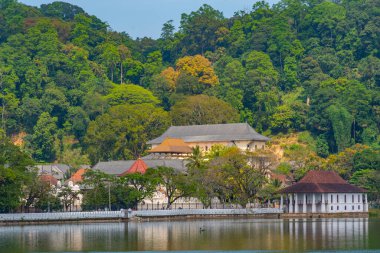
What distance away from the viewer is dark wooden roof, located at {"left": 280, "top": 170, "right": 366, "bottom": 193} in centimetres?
10288

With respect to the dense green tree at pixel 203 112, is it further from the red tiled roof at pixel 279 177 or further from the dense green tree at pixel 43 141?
the red tiled roof at pixel 279 177

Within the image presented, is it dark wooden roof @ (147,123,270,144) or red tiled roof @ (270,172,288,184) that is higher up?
dark wooden roof @ (147,123,270,144)

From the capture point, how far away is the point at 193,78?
15562 cm

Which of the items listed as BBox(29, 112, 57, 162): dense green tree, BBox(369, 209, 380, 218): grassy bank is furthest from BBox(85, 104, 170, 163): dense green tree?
BBox(369, 209, 380, 218): grassy bank

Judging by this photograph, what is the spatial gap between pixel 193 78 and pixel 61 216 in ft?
215

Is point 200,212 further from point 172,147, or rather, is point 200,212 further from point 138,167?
point 172,147

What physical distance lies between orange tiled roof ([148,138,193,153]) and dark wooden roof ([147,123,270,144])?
7.06 feet

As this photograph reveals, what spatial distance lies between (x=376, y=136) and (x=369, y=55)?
27909 millimetres

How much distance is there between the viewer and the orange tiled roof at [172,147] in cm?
12825

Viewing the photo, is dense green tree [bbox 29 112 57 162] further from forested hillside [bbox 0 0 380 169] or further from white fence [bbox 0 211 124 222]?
white fence [bbox 0 211 124 222]

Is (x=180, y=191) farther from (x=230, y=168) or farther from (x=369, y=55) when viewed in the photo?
(x=369, y=55)

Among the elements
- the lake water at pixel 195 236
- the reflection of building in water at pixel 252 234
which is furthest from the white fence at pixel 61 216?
the reflection of building in water at pixel 252 234

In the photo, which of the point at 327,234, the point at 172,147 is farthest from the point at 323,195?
the point at 172,147

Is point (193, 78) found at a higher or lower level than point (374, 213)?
higher
